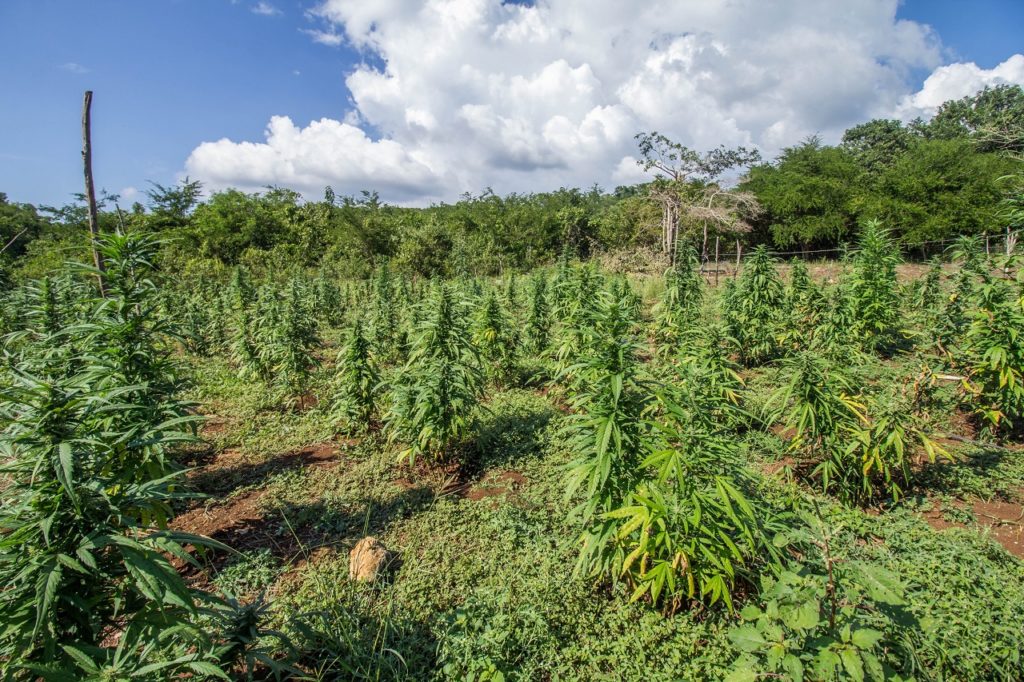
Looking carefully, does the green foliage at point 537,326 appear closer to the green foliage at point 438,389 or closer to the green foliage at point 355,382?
the green foliage at point 438,389

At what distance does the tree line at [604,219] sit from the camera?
62.4 feet

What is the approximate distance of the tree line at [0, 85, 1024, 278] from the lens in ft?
62.4

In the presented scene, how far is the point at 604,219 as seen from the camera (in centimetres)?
2592

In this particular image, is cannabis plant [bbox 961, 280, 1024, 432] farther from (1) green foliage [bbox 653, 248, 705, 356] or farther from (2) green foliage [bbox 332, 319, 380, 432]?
(2) green foliage [bbox 332, 319, 380, 432]

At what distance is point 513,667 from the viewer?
8.04 feet

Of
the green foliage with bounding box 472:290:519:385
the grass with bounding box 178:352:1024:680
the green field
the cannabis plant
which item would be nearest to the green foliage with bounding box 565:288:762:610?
the green field

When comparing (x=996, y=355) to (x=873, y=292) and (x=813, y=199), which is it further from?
(x=813, y=199)

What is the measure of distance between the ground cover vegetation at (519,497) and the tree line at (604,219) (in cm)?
1135

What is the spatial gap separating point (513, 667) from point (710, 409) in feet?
6.84

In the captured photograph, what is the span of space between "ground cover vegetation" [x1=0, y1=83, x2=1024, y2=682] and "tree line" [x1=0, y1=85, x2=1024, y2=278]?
1135 centimetres

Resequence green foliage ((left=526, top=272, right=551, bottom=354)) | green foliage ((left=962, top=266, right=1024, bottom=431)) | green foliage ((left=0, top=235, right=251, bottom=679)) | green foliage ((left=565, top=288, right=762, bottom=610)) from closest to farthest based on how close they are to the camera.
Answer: green foliage ((left=0, top=235, right=251, bottom=679)), green foliage ((left=565, top=288, right=762, bottom=610)), green foliage ((left=962, top=266, right=1024, bottom=431)), green foliage ((left=526, top=272, right=551, bottom=354))

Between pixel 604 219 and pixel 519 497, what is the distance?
2385 cm

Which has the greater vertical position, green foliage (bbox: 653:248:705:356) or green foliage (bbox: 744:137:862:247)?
green foliage (bbox: 744:137:862:247)

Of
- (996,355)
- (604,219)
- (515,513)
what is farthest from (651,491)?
(604,219)
